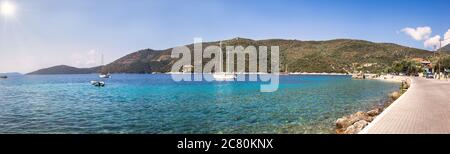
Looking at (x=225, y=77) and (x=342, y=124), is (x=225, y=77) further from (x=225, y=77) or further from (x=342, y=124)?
(x=342, y=124)

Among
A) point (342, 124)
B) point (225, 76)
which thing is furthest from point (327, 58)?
point (342, 124)

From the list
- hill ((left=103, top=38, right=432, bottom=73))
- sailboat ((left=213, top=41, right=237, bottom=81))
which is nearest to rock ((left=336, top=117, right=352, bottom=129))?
hill ((left=103, top=38, right=432, bottom=73))

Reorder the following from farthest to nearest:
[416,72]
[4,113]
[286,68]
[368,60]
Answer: [286,68]
[368,60]
[416,72]
[4,113]

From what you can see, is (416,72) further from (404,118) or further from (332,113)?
(404,118)

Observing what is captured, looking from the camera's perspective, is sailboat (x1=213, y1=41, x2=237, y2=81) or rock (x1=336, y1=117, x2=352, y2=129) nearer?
rock (x1=336, y1=117, x2=352, y2=129)

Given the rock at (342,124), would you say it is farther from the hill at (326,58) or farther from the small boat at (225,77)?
the small boat at (225,77)

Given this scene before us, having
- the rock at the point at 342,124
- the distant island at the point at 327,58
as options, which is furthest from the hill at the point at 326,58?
the rock at the point at 342,124

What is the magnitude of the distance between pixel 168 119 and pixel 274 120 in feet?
19.1

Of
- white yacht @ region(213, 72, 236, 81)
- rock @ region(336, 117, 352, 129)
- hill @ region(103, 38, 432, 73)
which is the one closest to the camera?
rock @ region(336, 117, 352, 129)

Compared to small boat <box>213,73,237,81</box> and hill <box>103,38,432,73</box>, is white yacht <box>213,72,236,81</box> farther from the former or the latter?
hill <box>103,38,432,73</box>
